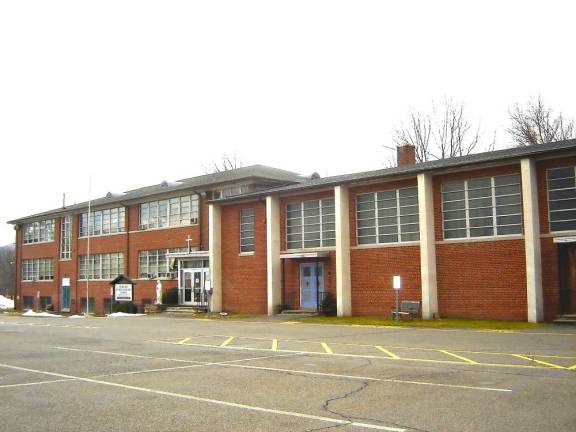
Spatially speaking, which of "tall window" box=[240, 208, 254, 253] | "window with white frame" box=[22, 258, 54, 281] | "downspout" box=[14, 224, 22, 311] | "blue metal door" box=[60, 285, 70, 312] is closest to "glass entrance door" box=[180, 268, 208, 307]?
"tall window" box=[240, 208, 254, 253]

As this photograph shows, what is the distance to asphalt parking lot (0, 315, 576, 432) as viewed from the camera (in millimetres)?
8211

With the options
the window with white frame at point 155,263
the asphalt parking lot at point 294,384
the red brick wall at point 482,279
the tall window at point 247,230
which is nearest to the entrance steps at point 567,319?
the red brick wall at point 482,279

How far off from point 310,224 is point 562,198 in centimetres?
1270

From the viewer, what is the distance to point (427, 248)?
2805 cm

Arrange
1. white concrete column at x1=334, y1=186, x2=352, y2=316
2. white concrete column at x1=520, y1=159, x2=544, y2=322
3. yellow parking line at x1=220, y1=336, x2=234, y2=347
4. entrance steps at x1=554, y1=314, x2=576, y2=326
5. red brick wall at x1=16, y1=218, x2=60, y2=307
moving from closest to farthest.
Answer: yellow parking line at x1=220, y1=336, x2=234, y2=347, entrance steps at x1=554, y1=314, x2=576, y2=326, white concrete column at x1=520, y1=159, x2=544, y2=322, white concrete column at x1=334, y1=186, x2=352, y2=316, red brick wall at x1=16, y1=218, x2=60, y2=307

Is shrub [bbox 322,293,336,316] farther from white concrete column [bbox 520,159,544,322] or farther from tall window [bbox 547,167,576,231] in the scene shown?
tall window [bbox 547,167,576,231]

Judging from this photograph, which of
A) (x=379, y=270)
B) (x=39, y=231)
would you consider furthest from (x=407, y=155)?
(x=39, y=231)

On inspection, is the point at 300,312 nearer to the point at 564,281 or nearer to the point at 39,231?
the point at 564,281

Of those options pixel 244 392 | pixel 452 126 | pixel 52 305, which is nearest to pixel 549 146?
pixel 244 392

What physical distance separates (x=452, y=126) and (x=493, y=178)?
1018 inches

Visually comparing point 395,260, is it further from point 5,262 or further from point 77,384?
point 5,262

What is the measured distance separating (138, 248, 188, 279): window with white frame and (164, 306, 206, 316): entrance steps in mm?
4645

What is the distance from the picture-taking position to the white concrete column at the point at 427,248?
2792 centimetres

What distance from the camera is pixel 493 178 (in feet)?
88.9
